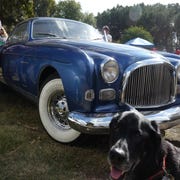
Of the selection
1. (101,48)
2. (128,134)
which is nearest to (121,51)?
(101,48)

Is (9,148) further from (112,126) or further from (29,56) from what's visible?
(112,126)

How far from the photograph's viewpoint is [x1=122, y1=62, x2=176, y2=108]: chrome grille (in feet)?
12.4

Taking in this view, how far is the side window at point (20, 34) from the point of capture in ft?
18.3

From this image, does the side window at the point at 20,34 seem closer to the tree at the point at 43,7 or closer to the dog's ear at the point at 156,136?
the dog's ear at the point at 156,136

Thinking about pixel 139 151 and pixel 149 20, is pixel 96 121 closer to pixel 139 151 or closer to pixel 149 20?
pixel 139 151

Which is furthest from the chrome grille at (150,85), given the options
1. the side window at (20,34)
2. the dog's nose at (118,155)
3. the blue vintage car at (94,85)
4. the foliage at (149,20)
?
the foliage at (149,20)

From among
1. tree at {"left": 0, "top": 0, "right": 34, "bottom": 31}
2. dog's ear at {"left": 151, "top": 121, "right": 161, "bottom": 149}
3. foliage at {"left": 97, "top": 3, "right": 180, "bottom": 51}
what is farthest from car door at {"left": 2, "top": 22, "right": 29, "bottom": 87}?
foliage at {"left": 97, "top": 3, "right": 180, "bottom": 51}

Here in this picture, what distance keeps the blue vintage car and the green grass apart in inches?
7.7

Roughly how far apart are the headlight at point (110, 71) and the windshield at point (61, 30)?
1818mm

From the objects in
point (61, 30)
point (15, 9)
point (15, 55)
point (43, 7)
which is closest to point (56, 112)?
point (15, 55)

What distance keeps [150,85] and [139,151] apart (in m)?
1.63

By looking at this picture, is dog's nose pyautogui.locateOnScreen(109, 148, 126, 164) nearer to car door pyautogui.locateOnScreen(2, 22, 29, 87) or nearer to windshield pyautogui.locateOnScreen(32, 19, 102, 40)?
car door pyautogui.locateOnScreen(2, 22, 29, 87)

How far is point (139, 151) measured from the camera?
7.91 feet

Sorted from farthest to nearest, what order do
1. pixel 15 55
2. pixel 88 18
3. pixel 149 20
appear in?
pixel 88 18 < pixel 149 20 < pixel 15 55
